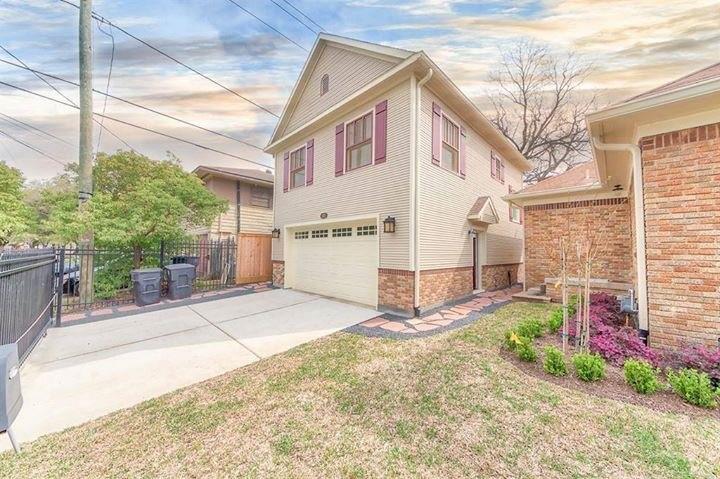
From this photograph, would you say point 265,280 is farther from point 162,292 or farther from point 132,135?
point 132,135

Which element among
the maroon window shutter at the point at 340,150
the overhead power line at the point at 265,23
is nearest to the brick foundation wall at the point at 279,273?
the maroon window shutter at the point at 340,150

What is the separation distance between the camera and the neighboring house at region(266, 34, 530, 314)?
6723 mm

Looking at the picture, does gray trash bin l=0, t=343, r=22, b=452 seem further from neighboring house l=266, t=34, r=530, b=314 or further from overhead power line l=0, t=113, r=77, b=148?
overhead power line l=0, t=113, r=77, b=148

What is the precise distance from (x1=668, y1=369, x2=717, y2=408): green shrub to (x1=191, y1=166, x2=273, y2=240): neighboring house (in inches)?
552

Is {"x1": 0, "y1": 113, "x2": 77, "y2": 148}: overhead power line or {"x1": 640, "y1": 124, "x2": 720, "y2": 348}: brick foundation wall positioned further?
{"x1": 0, "y1": 113, "x2": 77, "y2": 148}: overhead power line

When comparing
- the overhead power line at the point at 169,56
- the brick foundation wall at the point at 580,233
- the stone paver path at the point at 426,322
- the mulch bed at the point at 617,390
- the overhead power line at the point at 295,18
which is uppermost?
the overhead power line at the point at 295,18

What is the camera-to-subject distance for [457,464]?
7.11 ft

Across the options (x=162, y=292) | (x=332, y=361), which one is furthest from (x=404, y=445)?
(x=162, y=292)

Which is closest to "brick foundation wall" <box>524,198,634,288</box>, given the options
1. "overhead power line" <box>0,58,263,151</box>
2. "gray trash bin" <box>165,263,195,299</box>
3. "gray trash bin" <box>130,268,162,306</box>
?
"gray trash bin" <box>165,263,195,299</box>

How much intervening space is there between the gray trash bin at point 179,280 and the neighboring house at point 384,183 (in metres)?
2.92

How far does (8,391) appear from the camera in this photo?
2420mm

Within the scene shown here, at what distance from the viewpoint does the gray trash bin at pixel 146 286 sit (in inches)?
312

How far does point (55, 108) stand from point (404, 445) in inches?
527

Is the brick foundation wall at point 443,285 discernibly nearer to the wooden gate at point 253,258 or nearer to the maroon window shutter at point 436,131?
the maroon window shutter at point 436,131
